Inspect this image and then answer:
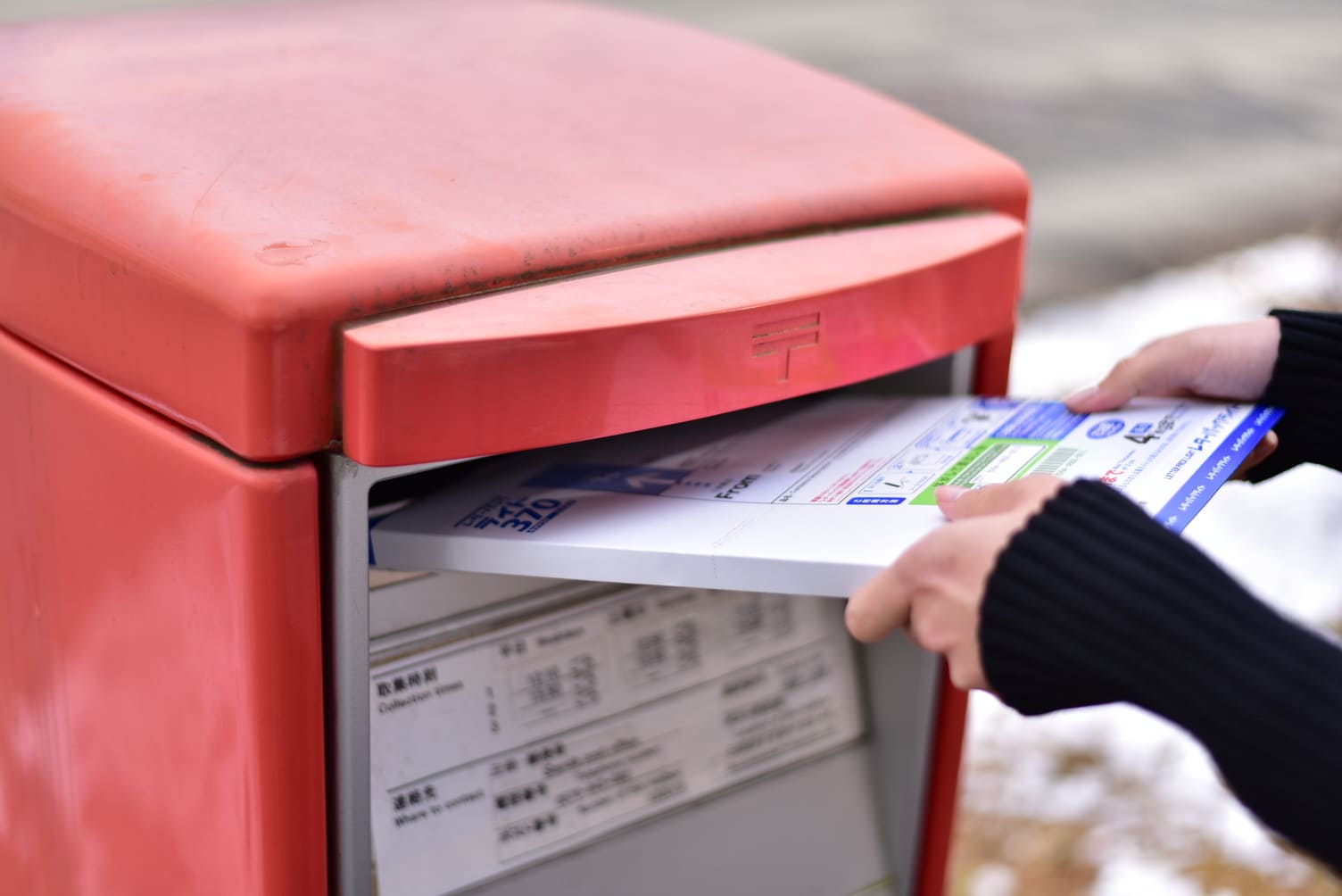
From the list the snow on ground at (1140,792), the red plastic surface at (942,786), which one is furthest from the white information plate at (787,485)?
the snow on ground at (1140,792)

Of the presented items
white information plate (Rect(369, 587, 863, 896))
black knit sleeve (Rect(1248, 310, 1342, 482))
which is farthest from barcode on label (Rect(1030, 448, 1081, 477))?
Result: white information plate (Rect(369, 587, 863, 896))

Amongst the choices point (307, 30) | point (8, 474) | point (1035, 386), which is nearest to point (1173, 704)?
point (8, 474)

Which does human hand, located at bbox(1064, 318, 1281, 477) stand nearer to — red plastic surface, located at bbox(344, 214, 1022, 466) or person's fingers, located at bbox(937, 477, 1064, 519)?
red plastic surface, located at bbox(344, 214, 1022, 466)

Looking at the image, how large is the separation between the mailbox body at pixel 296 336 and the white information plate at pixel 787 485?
0.22 ft

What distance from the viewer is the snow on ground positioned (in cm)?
214

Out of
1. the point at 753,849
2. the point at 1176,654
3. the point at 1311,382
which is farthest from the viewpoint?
the point at 753,849

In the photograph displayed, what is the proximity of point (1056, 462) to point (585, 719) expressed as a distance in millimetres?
472

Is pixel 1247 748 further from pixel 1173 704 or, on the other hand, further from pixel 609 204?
pixel 609 204

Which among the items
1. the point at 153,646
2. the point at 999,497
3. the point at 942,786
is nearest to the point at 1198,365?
the point at 999,497

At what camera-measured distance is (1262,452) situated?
108 centimetres

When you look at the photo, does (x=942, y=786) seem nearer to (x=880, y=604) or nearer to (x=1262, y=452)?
(x=1262, y=452)

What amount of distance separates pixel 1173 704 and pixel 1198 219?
15.9 feet

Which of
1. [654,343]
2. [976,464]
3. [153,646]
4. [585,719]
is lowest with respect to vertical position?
[585,719]

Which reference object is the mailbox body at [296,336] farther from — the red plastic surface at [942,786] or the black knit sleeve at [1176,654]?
the red plastic surface at [942,786]
